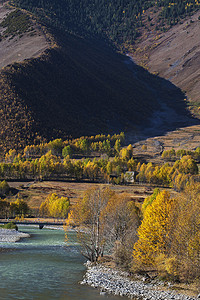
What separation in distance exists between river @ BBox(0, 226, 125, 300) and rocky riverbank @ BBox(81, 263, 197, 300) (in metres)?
1.29

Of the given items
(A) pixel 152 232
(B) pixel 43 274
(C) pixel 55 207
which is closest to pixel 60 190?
(C) pixel 55 207

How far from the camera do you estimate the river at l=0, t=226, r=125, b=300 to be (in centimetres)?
4162

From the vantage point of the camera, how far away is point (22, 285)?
147 feet

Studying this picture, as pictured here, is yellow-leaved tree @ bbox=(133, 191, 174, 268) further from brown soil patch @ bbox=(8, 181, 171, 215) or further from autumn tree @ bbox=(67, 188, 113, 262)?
brown soil patch @ bbox=(8, 181, 171, 215)

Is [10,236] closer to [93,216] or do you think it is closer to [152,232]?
[93,216]

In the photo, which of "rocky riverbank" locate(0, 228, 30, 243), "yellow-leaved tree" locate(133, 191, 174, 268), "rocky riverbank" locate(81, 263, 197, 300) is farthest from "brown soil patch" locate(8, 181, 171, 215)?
"yellow-leaved tree" locate(133, 191, 174, 268)

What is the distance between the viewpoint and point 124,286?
4403cm

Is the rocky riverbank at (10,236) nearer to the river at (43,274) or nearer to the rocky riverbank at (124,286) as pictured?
the river at (43,274)

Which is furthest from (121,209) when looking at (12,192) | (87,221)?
(12,192)

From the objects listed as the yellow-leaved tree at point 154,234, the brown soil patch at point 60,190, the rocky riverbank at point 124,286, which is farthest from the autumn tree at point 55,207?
the yellow-leaved tree at point 154,234

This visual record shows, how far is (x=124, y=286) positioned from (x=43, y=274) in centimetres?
1270

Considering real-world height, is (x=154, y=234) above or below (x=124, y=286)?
above

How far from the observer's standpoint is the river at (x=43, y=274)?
41.6m

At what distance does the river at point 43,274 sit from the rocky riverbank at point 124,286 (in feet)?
4.23
